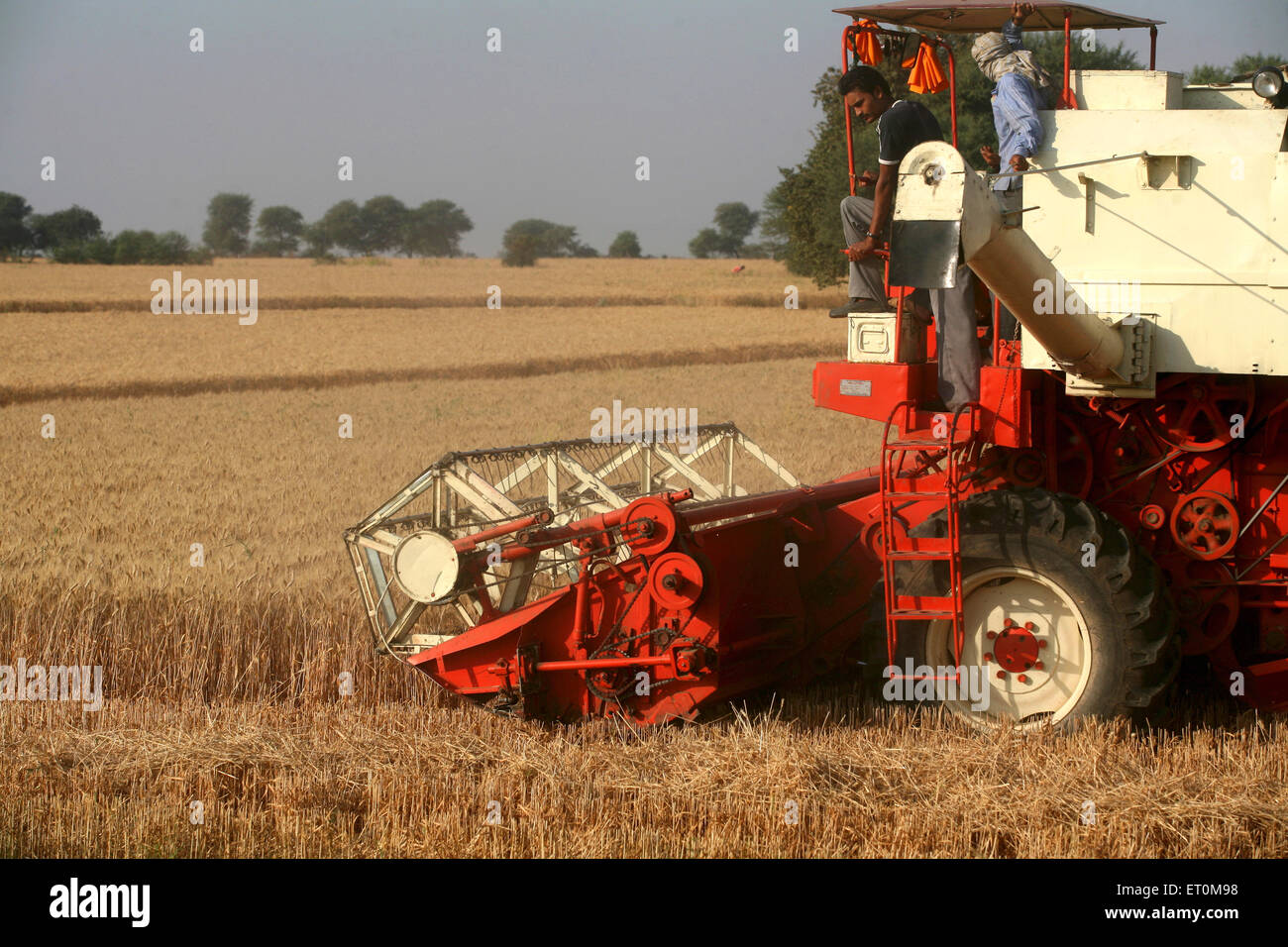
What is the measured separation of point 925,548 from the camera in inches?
201

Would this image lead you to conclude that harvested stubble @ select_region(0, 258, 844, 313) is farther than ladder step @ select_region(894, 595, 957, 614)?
Yes

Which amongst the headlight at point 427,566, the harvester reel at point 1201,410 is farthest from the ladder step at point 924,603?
the headlight at point 427,566

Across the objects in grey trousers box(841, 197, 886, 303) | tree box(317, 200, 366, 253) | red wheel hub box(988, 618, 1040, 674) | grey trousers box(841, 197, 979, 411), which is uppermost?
tree box(317, 200, 366, 253)

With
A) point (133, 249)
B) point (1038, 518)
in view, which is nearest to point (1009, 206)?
point (1038, 518)

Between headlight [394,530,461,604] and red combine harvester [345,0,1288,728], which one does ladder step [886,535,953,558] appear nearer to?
red combine harvester [345,0,1288,728]

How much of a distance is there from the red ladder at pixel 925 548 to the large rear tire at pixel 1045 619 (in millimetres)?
68

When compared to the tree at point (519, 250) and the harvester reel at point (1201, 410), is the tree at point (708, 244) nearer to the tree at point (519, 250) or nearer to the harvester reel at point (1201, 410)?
the tree at point (519, 250)

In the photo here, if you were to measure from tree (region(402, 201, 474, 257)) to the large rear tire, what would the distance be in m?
81.6

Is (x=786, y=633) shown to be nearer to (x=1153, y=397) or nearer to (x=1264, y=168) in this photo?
(x=1153, y=397)

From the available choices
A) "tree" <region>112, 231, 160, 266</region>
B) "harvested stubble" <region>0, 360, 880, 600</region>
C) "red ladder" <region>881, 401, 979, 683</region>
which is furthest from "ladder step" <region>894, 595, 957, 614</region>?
"tree" <region>112, 231, 160, 266</region>

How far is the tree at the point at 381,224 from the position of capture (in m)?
84.4

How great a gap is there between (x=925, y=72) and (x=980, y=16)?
0.35 meters

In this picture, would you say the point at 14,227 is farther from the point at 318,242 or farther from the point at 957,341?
the point at 957,341

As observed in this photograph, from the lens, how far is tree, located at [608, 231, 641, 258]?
8669 cm
